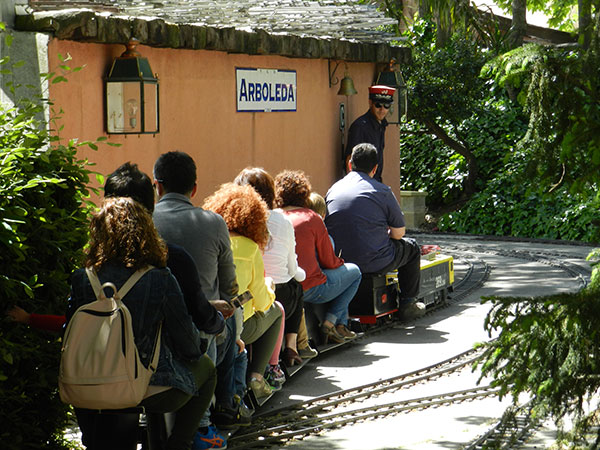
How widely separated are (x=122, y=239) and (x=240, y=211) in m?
2.04

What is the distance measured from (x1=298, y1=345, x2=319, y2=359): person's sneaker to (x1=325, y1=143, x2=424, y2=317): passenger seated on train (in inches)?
62.4

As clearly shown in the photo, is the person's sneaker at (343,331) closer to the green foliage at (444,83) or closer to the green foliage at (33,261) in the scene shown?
the green foliage at (33,261)

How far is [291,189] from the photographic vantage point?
8.73m

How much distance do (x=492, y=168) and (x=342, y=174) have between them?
8007 mm

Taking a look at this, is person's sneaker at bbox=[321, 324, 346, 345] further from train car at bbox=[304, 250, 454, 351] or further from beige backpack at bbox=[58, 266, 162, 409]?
beige backpack at bbox=[58, 266, 162, 409]

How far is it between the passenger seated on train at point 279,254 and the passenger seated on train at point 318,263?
1.62 ft

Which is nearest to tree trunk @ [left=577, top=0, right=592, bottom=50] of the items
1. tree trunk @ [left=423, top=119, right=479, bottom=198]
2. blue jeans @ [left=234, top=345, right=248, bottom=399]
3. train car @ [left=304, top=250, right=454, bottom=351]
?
blue jeans @ [left=234, top=345, right=248, bottom=399]

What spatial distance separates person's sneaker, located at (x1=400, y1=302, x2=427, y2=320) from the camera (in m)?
10.5

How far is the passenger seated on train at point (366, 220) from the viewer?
9.85 m

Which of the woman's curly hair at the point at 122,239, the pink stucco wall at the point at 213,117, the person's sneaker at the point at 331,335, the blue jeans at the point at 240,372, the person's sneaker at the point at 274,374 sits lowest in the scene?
the person's sneaker at the point at 331,335

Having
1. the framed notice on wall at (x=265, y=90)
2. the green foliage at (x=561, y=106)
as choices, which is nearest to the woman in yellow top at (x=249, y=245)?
the green foliage at (x=561, y=106)

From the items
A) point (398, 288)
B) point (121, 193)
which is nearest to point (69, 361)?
point (121, 193)

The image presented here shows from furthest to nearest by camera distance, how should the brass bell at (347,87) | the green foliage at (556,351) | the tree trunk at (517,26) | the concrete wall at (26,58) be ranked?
1. the tree trunk at (517,26)
2. the brass bell at (347,87)
3. the concrete wall at (26,58)
4. the green foliage at (556,351)

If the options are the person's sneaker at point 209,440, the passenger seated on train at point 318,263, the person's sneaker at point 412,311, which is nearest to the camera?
the person's sneaker at point 209,440
